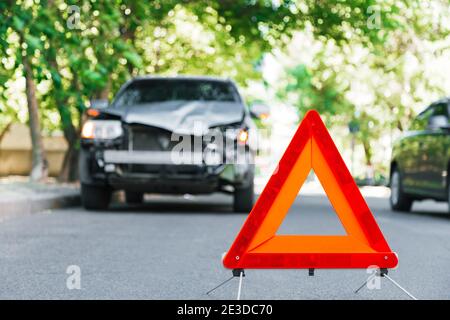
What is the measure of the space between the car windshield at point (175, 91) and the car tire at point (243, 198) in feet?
4.81

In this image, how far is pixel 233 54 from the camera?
1027 inches

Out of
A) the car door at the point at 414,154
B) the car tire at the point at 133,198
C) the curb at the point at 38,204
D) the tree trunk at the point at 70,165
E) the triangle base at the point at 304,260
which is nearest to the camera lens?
the triangle base at the point at 304,260

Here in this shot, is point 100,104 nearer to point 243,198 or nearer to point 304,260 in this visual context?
point 243,198

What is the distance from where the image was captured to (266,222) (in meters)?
5.60

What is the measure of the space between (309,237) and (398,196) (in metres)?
10.5

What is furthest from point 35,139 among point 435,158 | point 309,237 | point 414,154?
point 309,237

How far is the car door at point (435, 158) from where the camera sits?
13.8m

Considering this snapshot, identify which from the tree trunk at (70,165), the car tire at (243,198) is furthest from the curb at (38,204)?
the tree trunk at (70,165)

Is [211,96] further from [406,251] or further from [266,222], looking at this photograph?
[266,222]

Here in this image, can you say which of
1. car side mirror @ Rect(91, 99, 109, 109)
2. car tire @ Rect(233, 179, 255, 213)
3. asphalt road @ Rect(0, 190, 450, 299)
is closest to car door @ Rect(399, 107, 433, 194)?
asphalt road @ Rect(0, 190, 450, 299)

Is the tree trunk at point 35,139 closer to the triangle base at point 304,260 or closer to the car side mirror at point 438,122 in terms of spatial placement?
the car side mirror at point 438,122
